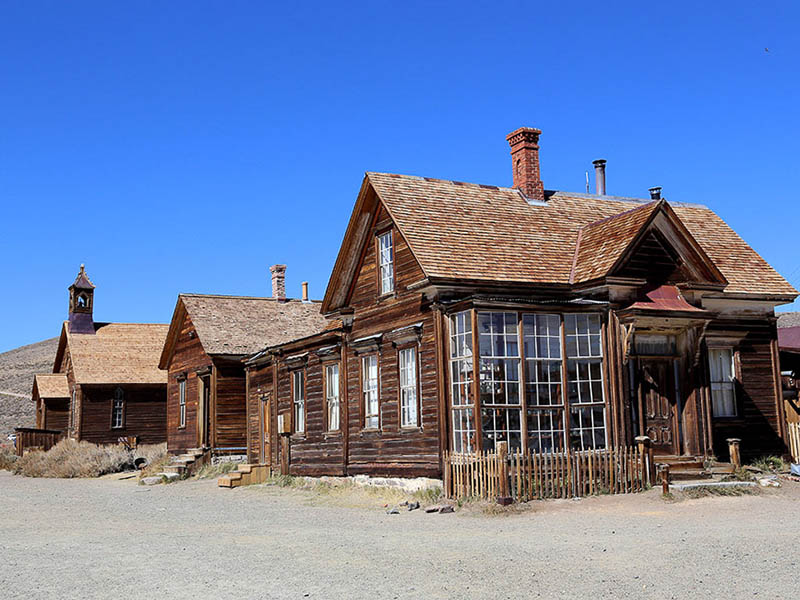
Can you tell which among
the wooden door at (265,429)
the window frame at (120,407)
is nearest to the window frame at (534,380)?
the wooden door at (265,429)

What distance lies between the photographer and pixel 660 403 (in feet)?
61.6

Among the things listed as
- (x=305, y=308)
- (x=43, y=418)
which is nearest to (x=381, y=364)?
(x=305, y=308)

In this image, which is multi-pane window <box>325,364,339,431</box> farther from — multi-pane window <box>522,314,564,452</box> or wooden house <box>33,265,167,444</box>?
wooden house <box>33,265,167,444</box>

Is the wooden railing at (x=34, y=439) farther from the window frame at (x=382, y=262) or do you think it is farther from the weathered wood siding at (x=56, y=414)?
the window frame at (x=382, y=262)

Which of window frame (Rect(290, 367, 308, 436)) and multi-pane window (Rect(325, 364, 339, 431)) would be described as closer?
multi-pane window (Rect(325, 364, 339, 431))

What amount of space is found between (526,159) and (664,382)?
7051 mm

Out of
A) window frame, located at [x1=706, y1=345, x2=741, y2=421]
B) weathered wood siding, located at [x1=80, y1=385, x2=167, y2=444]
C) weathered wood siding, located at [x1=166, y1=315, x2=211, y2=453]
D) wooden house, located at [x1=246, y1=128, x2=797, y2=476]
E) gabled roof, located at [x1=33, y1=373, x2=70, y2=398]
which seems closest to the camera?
wooden house, located at [x1=246, y1=128, x2=797, y2=476]

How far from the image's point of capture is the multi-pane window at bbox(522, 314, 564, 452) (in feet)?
57.1

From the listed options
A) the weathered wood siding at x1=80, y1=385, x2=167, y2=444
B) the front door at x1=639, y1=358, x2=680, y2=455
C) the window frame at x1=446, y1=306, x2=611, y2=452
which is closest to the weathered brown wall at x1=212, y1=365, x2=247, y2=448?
the weathered wood siding at x1=80, y1=385, x2=167, y2=444

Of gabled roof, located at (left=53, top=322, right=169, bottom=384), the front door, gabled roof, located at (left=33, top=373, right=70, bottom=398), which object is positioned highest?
gabled roof, located at (left=53, top=322, right=169, bottom=384)

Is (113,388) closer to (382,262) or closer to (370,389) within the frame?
(370,389)

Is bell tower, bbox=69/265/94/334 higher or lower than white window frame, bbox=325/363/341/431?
higher

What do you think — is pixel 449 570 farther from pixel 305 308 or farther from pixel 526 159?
pixel 305 308

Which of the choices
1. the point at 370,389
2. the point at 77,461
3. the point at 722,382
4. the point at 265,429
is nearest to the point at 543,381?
the point at 370,389
